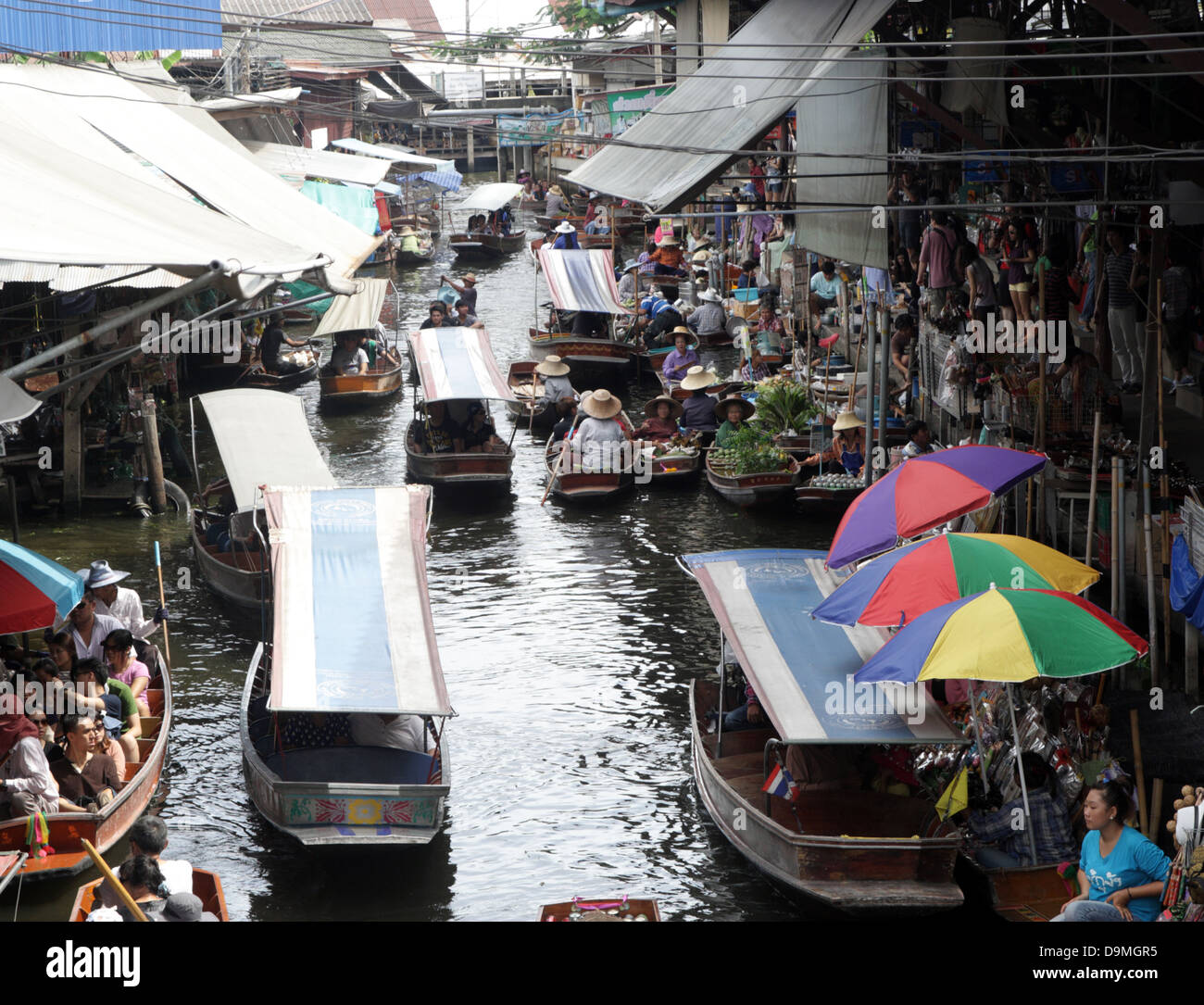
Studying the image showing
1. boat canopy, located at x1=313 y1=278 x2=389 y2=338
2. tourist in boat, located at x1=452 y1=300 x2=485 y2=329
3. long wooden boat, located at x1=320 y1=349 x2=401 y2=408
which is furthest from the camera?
tourist in boat, located at x1=452 y1=300 x2=485 y2=329

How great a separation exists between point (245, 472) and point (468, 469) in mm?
4116

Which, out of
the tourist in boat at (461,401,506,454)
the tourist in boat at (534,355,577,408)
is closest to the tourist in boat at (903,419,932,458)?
the tourist in boat at (461,401,506,454)

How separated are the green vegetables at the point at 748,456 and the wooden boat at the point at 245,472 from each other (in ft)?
18.0

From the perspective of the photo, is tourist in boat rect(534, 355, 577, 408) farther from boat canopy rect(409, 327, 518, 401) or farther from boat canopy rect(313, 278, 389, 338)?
boat canopy rect(313, 278, 389, 338)

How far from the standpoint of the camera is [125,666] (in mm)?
11430

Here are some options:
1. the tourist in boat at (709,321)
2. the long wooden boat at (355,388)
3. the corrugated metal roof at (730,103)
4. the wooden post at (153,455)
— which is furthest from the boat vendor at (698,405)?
the wooden post at (153,455)

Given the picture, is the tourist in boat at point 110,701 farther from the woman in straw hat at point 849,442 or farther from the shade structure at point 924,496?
the woman in straw hat at point 849,442

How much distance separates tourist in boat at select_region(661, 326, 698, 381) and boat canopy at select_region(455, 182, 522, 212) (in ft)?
55.9

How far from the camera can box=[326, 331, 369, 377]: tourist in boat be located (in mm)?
24031

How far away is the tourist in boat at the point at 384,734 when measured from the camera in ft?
34.0

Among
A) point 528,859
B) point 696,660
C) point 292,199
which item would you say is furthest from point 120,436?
point 528,859

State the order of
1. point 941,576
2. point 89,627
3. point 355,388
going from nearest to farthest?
1. point 941,576
2. point 89,627
3. point 355,388

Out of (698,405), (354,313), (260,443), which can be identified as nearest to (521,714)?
(260,443)

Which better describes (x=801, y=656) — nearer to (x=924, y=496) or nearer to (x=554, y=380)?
(x=924, y=496)
